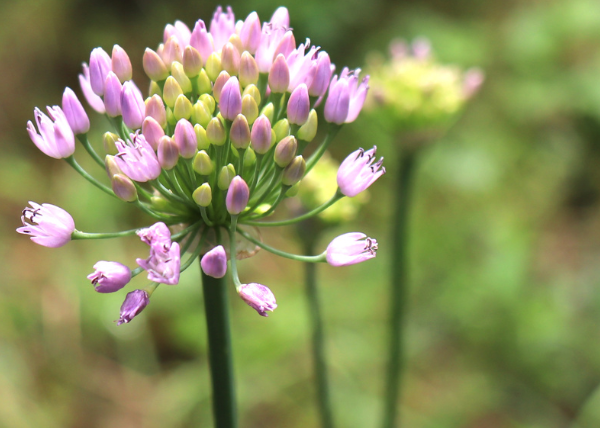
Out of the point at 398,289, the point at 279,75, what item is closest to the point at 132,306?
the point at 279,75

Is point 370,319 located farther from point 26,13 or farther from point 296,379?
point 26,13

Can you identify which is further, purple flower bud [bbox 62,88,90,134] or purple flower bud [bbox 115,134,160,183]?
purple flower bud [bbox 62,88,90,134]

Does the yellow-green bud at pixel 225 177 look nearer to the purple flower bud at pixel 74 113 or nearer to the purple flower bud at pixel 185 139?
the purple flower bud at pixel 185 139

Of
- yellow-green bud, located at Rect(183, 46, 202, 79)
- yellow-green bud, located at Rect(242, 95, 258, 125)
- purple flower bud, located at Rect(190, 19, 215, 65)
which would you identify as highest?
purple flower bud, located at Rect(190, 19, 215, 65)

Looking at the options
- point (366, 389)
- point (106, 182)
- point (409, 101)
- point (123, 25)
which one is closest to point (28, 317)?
point (106, 182)

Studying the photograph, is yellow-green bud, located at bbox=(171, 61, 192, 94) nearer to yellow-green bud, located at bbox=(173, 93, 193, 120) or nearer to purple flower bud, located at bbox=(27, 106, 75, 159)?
yellow-green bud, located at bbox=(173, 93, 193, 120)

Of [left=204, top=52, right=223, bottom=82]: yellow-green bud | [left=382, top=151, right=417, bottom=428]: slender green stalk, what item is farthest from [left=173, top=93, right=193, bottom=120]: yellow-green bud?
[left=382, top=151, right=417, bottom=428]: slender green stalk
